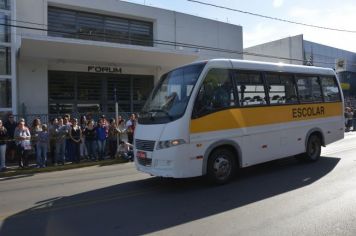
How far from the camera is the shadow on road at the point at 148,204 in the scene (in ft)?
20.2

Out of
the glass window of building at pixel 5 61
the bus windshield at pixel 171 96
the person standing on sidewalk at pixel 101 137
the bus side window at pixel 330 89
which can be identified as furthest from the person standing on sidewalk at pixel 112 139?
the bus side window at pixel 330 89

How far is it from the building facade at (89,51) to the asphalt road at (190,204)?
328 inches

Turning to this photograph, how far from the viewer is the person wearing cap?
539 inches

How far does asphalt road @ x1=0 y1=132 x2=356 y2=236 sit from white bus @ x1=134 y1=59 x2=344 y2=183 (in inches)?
23.1

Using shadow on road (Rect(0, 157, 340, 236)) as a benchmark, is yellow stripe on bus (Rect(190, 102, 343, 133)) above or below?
above

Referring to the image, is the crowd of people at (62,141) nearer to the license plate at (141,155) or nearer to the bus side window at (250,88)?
the license plate at (141,155)

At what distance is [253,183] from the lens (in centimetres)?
905

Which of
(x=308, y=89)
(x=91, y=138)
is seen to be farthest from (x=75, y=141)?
(x=308, y=89)

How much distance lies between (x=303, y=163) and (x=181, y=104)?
17.0ft

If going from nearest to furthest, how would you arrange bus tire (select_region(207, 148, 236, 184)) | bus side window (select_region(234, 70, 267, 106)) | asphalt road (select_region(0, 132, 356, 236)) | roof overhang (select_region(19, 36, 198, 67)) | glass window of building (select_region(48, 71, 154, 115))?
asphalt road (select_region(0, 132, 356, 236)) → bus tire (select_region(207, 148, 236, 184)) → bus side window (select_region(234, 70, 267, 106)) → roof overhang (select_region(19, 36, 198, 67)) → glass window of building (select_region(48, 71, 154, 115))

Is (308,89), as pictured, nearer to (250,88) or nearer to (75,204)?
(250,88)

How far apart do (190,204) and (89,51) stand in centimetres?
1402

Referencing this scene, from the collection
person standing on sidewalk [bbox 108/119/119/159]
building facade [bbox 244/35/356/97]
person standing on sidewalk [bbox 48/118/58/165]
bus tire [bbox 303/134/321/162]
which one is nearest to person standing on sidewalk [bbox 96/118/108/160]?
person standing on sidewalk [bbox 108/119/119/159]

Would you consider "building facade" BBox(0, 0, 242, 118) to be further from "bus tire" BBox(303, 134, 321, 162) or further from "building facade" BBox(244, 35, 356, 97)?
"building facade" BBox(244, 35, 356, 97)
